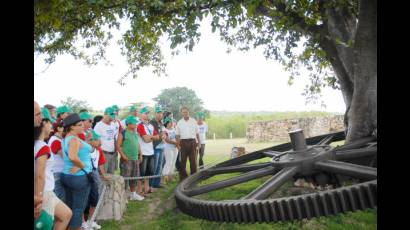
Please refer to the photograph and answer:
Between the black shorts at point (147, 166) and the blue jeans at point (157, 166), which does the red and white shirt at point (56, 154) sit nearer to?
the black shorts at point (147, 166)

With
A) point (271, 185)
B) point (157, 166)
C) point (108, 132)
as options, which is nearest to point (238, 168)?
point (271, 185)

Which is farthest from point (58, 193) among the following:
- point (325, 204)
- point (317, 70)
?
point (317, 70)

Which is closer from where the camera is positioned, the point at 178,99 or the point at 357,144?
the point at 357,144

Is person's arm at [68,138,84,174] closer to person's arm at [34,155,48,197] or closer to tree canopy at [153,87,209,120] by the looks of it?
person's arm at [34,155,48,197]

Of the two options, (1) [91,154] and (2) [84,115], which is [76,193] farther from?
(2) [84,115]

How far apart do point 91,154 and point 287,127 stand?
24.7 meters

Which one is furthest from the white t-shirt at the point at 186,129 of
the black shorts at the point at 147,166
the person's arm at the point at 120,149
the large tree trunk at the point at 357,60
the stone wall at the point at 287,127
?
the stone wall at the point at 287,127

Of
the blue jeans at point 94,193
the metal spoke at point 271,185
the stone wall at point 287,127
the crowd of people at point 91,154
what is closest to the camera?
the crowd of people at point 91,154

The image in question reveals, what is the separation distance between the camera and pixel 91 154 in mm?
5148

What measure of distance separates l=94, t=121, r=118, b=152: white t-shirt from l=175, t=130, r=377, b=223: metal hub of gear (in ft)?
6.82


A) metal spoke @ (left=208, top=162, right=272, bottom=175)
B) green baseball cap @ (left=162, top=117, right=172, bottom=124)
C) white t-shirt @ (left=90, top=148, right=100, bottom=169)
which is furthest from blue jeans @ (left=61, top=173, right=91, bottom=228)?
green baseball cap @ (left=162, top=117, right=172, bottom=124)

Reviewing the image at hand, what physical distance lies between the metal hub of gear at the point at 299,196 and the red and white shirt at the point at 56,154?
146 cm

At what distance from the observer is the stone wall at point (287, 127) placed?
26906 mm
